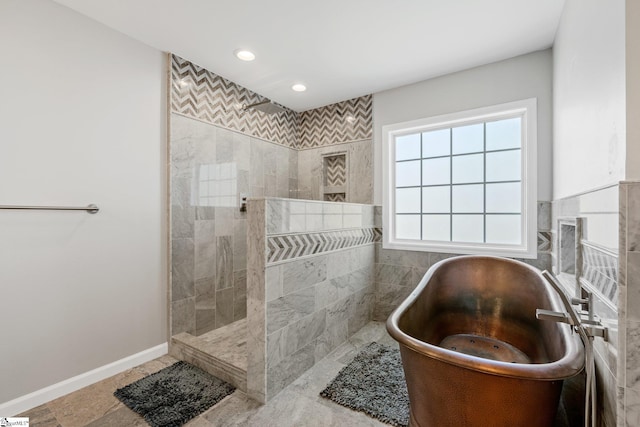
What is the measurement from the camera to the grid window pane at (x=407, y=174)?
3.04m

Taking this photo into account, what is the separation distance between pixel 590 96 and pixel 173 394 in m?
2.90

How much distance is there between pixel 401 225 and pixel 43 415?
3.11m

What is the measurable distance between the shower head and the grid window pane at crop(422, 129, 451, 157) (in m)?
1.70

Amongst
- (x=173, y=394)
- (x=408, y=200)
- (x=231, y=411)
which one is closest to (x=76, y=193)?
(x=173, y=394)

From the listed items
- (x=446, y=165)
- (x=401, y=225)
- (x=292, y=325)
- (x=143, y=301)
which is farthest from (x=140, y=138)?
(x=446, y=165)

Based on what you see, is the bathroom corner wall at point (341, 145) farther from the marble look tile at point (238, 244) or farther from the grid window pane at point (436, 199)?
the marble look tile at point (238, 244)

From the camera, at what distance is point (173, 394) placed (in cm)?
179

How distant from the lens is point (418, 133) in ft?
9.82

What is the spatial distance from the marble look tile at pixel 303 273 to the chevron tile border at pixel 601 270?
1529 millimetres

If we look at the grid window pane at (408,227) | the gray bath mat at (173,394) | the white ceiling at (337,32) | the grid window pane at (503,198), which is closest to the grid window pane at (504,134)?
the grid window pane at (503,198)

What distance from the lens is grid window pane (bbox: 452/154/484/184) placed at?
2.70m

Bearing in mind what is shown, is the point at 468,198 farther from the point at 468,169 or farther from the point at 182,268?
the point at 182,268

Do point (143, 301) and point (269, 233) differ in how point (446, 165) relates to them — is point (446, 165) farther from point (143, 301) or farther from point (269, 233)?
point (143, 301)

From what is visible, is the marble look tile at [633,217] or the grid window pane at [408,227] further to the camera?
the grid window pane at [408,227]
